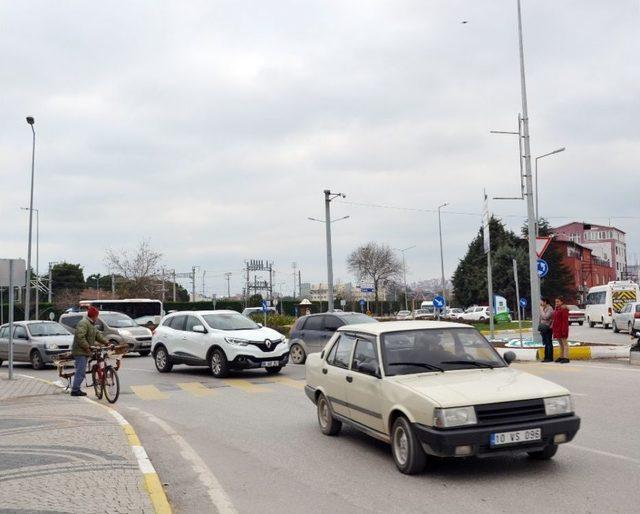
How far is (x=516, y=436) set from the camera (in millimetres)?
6398

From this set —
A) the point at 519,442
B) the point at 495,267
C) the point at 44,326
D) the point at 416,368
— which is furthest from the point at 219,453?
the point at 495,267

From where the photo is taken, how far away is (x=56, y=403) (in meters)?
13.0

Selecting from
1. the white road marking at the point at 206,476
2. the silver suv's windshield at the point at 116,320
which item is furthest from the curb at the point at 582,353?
the silver suv's windshield at the point at 116,320

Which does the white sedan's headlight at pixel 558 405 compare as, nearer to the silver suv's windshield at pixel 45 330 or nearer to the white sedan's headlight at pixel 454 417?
the white sedan's headlight at pixel 454 417

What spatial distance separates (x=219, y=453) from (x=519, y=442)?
3.59 meters

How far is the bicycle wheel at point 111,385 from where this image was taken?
1344cm

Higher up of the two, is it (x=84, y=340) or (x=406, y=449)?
(x=84, y=340)

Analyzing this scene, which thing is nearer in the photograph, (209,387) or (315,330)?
(209,387)

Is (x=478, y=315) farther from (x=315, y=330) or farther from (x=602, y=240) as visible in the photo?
(x=602, y=240)

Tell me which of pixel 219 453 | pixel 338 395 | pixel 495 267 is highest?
pixel 495 267

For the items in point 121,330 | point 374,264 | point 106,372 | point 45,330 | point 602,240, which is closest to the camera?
point 106,372

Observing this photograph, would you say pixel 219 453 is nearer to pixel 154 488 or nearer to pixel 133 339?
pixel 154 488

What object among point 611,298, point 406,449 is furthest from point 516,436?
point 611,298

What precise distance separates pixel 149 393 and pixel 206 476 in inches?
329
